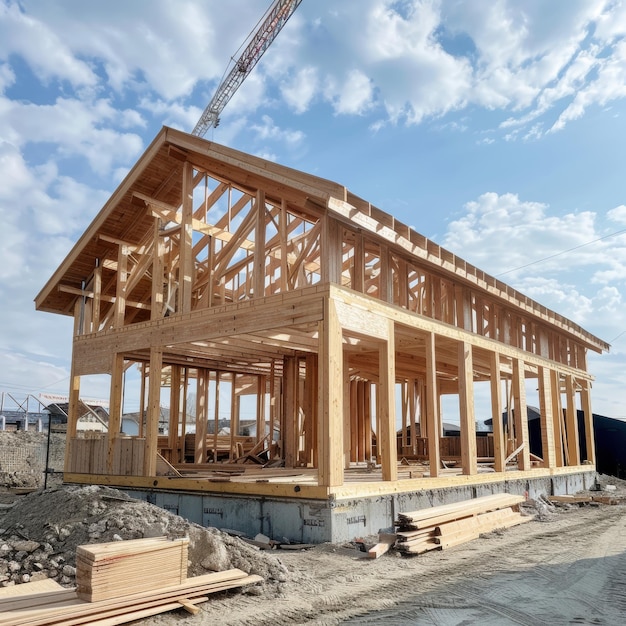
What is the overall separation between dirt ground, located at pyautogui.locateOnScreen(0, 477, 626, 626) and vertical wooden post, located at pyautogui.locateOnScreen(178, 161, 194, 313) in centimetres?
486

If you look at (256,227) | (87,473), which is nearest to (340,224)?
(256,227)

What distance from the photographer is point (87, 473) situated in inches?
655

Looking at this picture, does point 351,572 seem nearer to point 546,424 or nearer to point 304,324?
point 304,324

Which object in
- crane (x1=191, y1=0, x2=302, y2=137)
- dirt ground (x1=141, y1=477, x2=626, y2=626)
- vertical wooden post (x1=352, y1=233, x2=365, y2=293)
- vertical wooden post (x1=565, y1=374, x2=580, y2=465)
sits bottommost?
dirt ground (x1=141, y1=477, x2=626, y2=626)

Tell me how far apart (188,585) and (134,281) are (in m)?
11.2

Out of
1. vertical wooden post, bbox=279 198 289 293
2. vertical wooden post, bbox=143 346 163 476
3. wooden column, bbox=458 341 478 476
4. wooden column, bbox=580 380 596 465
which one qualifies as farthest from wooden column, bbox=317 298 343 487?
wooden column, bbox=580 380 596 465

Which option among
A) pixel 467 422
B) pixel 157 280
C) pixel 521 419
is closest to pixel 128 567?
pixel 157 280

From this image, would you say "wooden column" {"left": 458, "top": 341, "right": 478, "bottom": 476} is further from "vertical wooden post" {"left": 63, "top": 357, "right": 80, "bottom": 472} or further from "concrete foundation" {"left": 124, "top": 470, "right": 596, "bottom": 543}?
"vertical wooden post" {"left": 63, "top": 357, "right": 80, "bottom": 472}

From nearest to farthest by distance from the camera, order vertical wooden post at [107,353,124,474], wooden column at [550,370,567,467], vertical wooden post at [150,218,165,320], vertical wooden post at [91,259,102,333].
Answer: vertical wooden post at [150,218,165,320] < vertical wooden post at [107,353,124,474] < vertical wooden post at [91,259,102,333] < wooden column at [550,370,567,467]

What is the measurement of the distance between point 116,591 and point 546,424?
672 inches

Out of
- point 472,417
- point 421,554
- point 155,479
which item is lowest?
point 421,554

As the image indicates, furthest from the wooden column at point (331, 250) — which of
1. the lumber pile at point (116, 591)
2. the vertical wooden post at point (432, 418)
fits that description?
the lumber pile at point (116, 591)

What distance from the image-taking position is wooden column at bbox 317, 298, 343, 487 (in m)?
11.0

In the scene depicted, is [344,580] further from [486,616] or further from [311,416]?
[311,416]
